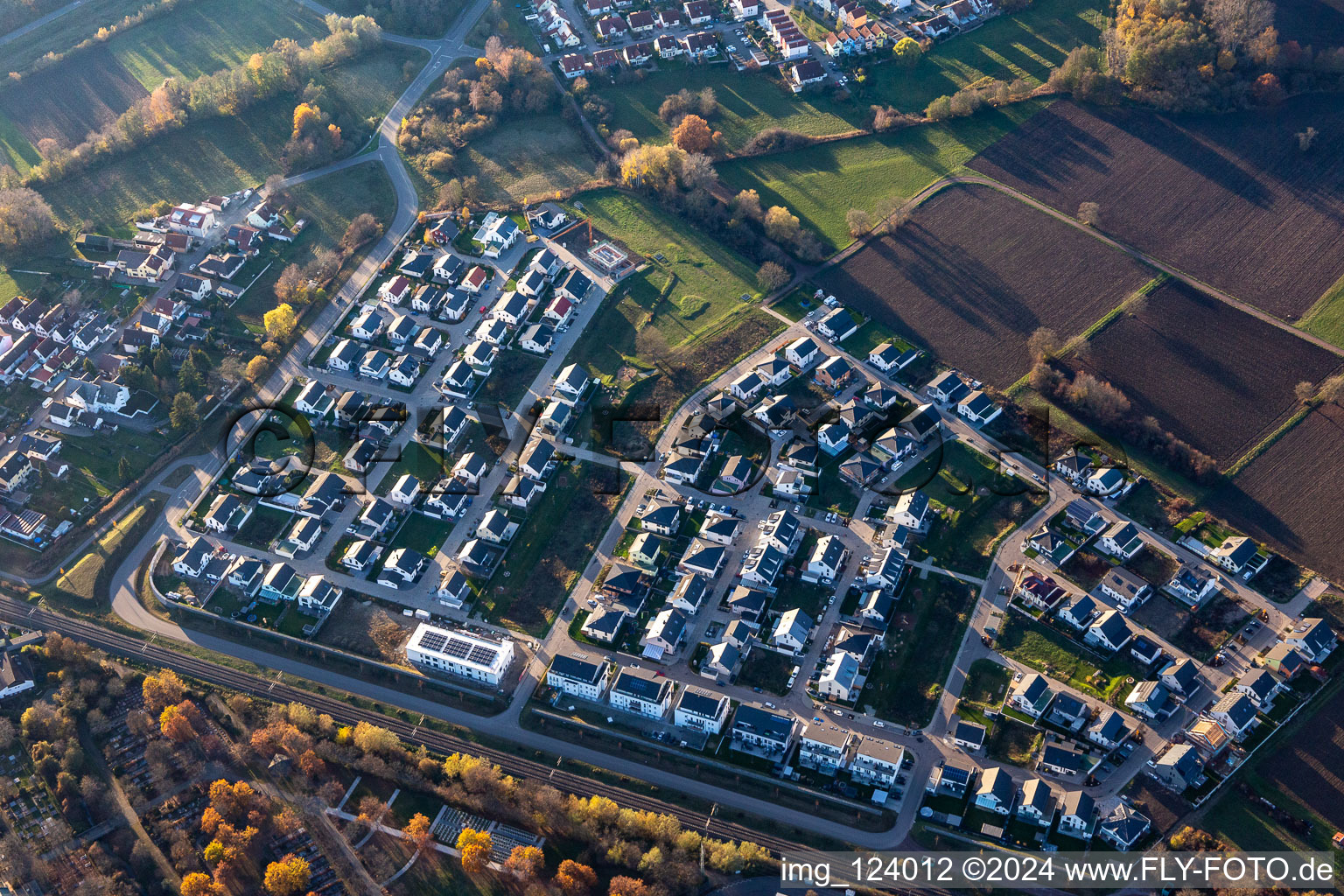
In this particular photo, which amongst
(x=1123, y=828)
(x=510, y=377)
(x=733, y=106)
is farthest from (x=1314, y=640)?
(x=733, y=106)

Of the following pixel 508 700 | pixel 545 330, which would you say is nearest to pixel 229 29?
pixel 545 330

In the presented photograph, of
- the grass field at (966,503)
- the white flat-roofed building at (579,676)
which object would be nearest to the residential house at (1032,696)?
the grass field at (966,503)

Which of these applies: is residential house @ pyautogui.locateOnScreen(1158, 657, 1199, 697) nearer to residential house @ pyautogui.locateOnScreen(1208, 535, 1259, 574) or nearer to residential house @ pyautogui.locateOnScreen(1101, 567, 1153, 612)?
residential house @ pyautogui.locateOnScreen(1101, 567, 1153, 612)

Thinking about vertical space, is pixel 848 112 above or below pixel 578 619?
above

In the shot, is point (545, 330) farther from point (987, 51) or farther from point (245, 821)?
point (987, 51)

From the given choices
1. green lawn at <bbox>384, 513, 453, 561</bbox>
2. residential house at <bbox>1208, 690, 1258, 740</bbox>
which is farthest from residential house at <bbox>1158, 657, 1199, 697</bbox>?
green lawn at <bbox>384, 513, 453, 561</bbox>

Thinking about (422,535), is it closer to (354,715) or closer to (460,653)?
(460,653)
